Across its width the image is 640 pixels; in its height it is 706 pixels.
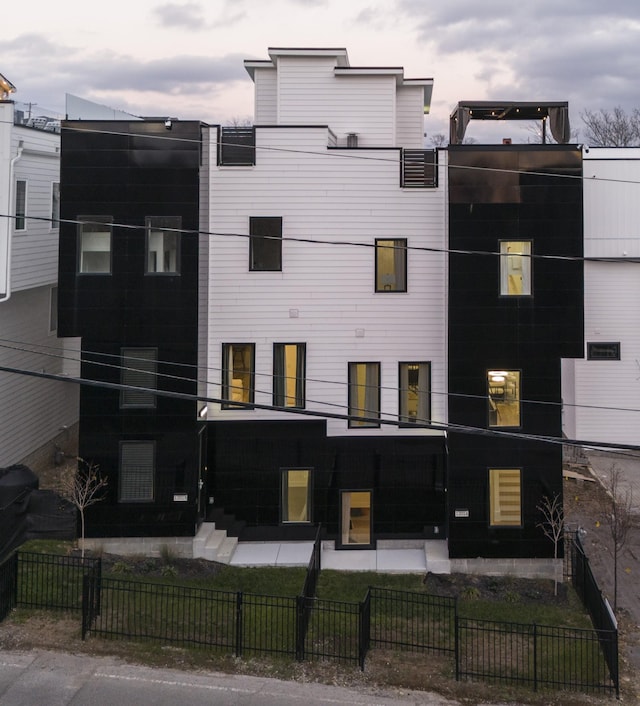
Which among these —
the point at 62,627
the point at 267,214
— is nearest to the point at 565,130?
the point at 267,214

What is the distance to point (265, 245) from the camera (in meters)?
22.0

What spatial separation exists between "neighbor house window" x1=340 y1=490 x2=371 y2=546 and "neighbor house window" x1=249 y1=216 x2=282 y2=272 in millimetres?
6353

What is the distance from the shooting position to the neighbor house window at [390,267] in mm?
21969

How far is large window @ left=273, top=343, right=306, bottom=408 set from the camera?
2197 centimetres

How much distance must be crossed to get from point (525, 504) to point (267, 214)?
32.7 ft

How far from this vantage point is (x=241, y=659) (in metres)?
15.5

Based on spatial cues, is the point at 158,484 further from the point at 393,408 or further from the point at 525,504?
the point at 525,504

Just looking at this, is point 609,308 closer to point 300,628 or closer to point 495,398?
point 495,398

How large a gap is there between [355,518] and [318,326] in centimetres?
522

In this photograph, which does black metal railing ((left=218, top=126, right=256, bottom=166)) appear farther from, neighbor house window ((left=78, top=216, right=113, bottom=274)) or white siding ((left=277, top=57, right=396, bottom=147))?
white siding ((left=277, top=57, right=396, bottom=147))

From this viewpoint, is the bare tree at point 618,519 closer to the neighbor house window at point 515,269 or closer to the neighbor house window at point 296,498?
the neighbor house window at point 515,269

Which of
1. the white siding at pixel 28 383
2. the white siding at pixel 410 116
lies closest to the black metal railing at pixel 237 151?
the white siding at pixel 410 116

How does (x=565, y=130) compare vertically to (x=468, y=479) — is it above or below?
above

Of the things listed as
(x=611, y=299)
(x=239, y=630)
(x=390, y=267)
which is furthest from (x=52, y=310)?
(x=611, y=299)
